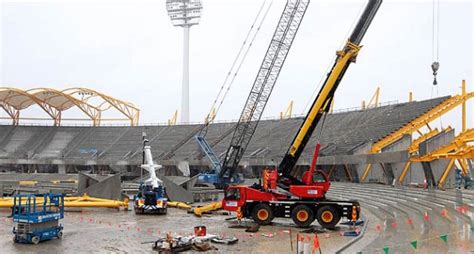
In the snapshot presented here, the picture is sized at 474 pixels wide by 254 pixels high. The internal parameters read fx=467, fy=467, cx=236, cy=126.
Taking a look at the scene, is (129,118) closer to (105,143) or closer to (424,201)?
(105,143)

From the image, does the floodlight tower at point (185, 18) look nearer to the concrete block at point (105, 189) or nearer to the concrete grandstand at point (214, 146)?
the concrete grandstand at point (214, 146)

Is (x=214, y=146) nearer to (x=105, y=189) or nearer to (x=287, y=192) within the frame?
(x=105, y=189)

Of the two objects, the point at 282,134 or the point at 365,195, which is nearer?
the point at 365,195

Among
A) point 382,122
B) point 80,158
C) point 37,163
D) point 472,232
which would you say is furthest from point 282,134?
point 472,232

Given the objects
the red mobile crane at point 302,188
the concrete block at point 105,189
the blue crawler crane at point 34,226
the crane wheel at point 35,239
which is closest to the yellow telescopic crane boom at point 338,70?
the red mobile crane at point 302,188

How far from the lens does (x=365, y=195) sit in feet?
98.6

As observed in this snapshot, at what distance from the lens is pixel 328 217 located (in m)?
20.3

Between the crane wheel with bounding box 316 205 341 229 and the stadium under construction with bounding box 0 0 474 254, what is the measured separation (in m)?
0.06

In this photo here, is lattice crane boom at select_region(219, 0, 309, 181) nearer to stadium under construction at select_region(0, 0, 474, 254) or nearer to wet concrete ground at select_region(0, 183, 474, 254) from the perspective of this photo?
stadium under construction at select_region(0, 0, 474, 254)

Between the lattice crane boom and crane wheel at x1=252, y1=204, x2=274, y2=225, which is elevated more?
the lattice crane boom

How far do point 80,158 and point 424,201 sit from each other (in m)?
63.6

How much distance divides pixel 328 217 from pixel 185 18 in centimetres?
9142

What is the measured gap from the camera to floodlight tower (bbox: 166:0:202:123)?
105188 millimetres

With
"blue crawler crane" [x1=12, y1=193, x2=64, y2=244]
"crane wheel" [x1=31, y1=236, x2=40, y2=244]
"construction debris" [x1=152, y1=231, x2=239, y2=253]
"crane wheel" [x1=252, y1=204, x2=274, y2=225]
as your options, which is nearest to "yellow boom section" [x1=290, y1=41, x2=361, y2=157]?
"crane wheel" [x1=252, y1=204, x2=274, y2=225]
